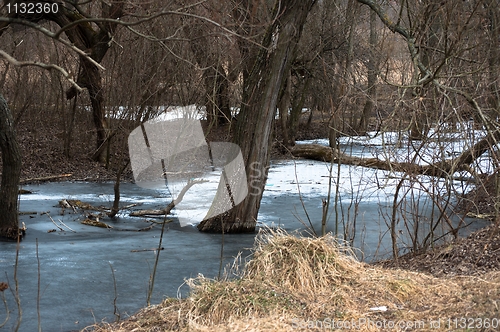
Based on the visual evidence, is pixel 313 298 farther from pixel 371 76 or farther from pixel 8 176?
pixel 371 76

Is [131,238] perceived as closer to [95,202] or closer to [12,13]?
[95,202]

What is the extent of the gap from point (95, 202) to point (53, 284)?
22.0 feet

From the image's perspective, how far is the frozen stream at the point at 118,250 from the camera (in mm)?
7562

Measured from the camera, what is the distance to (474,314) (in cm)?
500

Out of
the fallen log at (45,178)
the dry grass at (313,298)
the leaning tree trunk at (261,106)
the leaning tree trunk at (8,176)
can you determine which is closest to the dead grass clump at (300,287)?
the dry grass at (313,298)

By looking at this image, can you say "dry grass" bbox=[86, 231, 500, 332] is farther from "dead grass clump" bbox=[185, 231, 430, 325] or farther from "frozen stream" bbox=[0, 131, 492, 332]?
"frozen stream" bbox=[0, 131, 492, 332]

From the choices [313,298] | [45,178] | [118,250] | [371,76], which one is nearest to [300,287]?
[313,298]

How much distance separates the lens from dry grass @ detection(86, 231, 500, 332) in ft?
17.1

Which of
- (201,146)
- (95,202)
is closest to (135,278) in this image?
(95,202)

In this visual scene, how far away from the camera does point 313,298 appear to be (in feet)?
19.4

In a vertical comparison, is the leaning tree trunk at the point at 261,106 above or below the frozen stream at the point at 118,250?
above

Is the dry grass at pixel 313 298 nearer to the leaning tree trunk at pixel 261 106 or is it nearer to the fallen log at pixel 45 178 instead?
the leaning tree trunk at pixel 261 106

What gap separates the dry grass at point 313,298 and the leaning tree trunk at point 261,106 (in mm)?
5405

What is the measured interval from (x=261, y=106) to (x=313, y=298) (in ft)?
21.6
